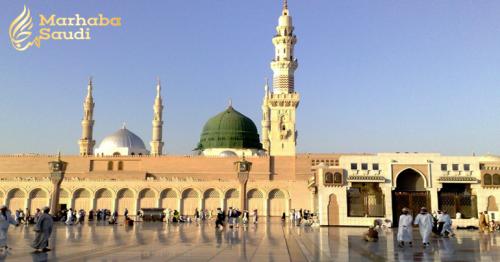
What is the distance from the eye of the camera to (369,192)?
2478 cm

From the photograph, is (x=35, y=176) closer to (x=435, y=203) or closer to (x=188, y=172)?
(x=188, y=172)

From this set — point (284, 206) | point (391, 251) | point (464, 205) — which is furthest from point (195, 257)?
point (284, 206)

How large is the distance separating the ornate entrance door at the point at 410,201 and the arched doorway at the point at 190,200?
2258cm

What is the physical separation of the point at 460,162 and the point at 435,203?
2.53 meters

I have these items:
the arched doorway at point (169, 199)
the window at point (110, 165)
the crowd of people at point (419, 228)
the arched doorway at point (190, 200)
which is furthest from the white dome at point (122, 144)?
the crowd of people at point (419, 228)

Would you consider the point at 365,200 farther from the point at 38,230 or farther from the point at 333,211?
the point at 38,230

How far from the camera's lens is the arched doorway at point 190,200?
4303 centimetres

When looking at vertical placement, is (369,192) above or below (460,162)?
below

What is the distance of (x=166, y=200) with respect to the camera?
43281mm

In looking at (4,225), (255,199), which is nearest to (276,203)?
(255,199)

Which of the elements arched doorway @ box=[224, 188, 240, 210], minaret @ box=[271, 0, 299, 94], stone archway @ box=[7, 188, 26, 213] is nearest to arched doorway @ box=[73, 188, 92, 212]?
stone archway @ box=[7, 188, 26, 213]

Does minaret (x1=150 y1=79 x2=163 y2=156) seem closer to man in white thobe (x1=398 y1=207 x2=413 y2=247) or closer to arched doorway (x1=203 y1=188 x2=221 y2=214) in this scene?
arched doorway (x1=203 y1=188 x2=221 y2=214)

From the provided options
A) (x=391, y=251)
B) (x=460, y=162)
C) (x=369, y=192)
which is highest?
(x=460, y=162)

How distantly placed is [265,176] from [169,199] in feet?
31.3
